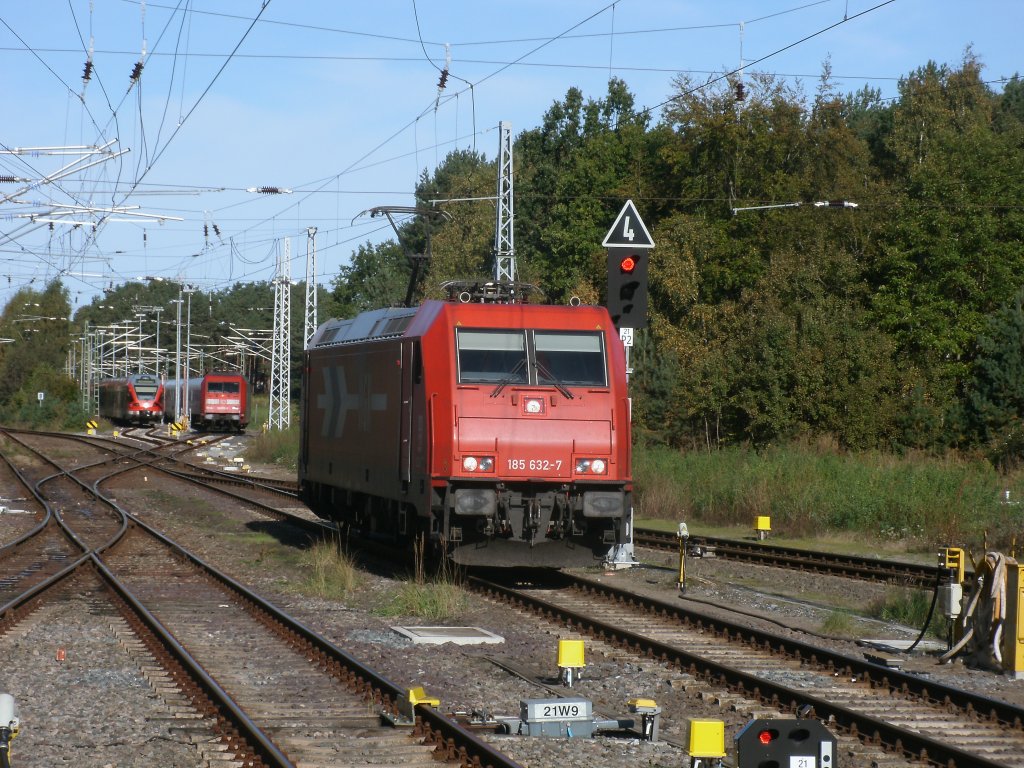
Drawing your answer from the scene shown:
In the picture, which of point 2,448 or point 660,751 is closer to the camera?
point 660,751

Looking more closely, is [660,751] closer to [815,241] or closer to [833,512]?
[833,512]

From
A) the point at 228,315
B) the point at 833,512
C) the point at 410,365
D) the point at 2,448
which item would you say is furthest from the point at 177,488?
the point at 228,315

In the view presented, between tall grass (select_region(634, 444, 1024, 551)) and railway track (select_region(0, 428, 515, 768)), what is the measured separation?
11.0 metres

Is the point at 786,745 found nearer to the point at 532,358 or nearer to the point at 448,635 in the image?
the point at 448,635

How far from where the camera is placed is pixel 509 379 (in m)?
15.7

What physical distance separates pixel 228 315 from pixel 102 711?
12247 centimetres

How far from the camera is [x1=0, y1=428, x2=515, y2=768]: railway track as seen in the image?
8086 millimetres

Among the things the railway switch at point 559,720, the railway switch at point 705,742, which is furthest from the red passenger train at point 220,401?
the railway switch at point 705,742

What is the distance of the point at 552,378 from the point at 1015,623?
20.8 feet

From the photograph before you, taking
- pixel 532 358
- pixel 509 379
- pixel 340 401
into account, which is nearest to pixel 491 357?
pixel 509 379

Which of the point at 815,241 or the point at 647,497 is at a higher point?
the point at 815,241

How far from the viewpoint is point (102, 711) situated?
920cm

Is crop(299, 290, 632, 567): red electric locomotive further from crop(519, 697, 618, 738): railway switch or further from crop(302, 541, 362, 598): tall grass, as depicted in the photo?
crop(519, 697, 618, 738): railway switch

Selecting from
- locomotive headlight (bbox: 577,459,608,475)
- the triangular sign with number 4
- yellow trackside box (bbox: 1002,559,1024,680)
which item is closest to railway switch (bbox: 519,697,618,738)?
yellow trackside box (bbox: 1002,559,1024,680)
